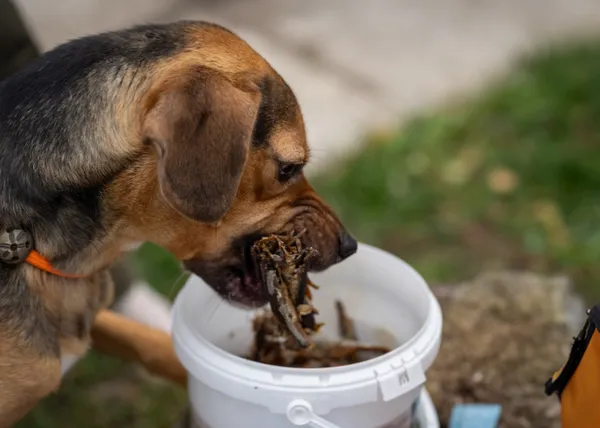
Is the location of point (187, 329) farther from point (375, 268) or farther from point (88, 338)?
point (375, 268)

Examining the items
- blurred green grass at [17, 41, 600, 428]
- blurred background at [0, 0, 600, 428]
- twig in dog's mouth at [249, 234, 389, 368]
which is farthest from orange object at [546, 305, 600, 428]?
blurred green grass at [17, 41, 600, 428]

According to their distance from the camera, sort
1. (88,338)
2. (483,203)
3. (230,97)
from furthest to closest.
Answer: (483,203) < (88,338) < (230,97)

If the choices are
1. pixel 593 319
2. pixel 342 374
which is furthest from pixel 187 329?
pixel 593 319

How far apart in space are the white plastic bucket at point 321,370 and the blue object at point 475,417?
10 centimetres

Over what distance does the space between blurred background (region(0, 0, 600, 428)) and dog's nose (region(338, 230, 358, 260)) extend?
951mm

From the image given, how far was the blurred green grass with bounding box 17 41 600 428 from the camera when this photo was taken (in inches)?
137

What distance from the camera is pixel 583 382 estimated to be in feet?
6.88

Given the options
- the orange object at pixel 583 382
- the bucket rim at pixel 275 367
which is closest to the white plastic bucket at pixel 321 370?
the bucket rim at pixel 275 367

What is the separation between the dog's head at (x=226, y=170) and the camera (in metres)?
→ 1.89

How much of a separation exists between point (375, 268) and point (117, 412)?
1.44 meters

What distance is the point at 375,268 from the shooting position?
8.32 feet

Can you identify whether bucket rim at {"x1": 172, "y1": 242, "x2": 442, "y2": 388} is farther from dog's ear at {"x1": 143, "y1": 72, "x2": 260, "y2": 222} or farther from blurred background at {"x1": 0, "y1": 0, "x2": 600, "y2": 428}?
blurred background at {"x1": 0, "y1": 0, "x2": 600, "y2": 428}

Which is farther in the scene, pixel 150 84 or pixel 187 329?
pixel 187 329

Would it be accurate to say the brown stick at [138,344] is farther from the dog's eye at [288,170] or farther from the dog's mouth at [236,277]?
the dog's eye at [288,170]
